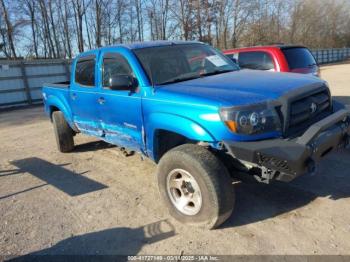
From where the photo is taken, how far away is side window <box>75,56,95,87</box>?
539cm

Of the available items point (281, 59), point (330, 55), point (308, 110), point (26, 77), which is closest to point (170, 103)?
point (308, 110)

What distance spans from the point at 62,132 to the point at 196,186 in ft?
13.1

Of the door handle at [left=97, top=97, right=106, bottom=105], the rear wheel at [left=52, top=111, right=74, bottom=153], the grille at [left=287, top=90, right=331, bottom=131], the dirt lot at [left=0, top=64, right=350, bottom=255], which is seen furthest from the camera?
the rear wheel at [left=52, top=111, right=74, bottom=153]

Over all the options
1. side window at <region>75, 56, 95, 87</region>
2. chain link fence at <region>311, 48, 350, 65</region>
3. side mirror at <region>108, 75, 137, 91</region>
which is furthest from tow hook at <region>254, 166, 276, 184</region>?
chain link fence at <region>311, 48, 350, 65</region>

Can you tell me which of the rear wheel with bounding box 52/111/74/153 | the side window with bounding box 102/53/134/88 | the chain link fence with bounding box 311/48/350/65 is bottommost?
the chain link fence with bounding box 311/48/350/65

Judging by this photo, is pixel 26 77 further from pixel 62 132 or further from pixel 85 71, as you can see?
pixel 85 71

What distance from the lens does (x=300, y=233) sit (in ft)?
11.5

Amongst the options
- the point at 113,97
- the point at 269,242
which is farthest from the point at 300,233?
the point at 113,97

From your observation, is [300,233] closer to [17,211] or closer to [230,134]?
[230,134]

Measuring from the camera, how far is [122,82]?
13.9ft

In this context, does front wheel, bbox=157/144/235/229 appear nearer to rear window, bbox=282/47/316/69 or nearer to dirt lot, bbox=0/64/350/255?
dirt lot, bbox=0/64/350/255

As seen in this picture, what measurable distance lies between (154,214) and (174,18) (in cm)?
4122

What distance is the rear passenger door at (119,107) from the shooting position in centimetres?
441

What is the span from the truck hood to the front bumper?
16.9 inches
